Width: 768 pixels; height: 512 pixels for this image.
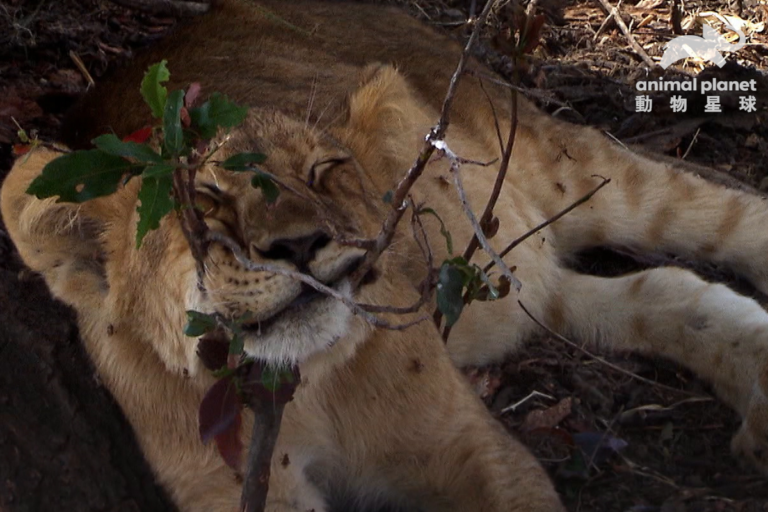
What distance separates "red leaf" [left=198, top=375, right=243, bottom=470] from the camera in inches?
116

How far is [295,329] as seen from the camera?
2.94 m

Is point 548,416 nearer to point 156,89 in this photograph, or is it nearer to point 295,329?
point 295,329

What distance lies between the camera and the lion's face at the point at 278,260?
9.33 feet

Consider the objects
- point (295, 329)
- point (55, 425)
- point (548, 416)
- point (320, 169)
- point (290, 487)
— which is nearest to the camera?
point (295, 329)

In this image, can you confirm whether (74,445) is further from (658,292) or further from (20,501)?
(658,292)

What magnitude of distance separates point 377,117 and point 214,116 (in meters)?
1.56

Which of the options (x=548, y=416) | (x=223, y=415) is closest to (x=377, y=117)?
(x=548, y=416)

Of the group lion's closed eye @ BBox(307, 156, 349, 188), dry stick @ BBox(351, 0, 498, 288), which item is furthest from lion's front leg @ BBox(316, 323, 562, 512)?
dry stick @ BBox(351, 0, 498, 288)

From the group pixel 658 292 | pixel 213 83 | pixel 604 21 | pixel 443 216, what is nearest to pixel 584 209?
pixel 658 292

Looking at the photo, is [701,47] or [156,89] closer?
[156,89]

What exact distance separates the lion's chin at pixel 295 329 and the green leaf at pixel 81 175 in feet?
2.01

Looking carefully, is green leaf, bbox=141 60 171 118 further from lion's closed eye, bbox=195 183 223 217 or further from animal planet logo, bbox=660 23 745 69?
animal planet logo, bbox=660 23 745 69

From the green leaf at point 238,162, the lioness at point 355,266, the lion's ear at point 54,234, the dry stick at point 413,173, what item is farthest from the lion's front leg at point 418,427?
the green leaf at point 238,162

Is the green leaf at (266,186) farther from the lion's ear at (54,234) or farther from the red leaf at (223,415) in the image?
the lion's ear at (54,234)
